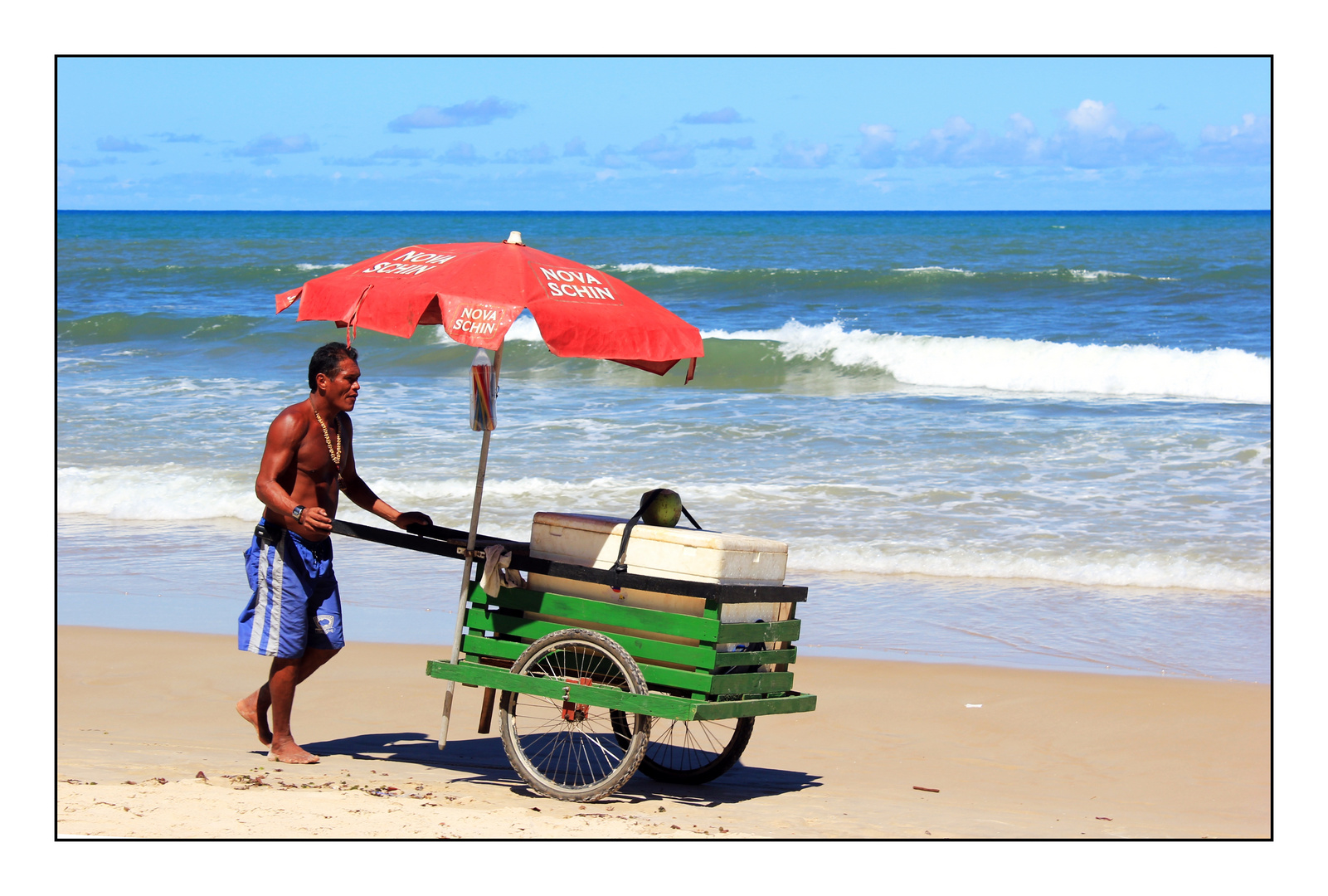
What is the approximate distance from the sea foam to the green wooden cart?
48.6 feet

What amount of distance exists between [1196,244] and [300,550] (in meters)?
45.4

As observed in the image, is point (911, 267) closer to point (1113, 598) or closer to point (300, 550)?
point (1113, 598)

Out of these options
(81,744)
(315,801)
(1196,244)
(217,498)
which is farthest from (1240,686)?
(1196,244)

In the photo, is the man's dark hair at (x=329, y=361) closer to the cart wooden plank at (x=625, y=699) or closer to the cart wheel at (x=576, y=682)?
the cart wooden plank at (x=625, y=699)

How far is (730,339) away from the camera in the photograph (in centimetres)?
2294

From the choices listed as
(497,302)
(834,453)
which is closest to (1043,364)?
(834,453)

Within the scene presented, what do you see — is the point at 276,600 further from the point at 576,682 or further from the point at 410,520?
the point at 576,682

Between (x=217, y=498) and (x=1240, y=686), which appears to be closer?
(x=1240, y=686)

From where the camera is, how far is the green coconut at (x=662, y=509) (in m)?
5.01

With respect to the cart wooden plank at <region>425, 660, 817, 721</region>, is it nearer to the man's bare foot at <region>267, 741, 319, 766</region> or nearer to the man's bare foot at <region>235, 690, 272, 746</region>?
the man's bare foot at <region>267, 741, 319, 766</region>

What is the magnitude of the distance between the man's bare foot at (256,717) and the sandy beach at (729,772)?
92 millimetres

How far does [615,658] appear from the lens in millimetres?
4730

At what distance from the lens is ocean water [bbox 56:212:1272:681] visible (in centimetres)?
839

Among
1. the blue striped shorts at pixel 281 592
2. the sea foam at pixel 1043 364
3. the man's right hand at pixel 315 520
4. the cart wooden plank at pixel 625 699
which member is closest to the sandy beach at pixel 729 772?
the cart wooden plank at pixel 625 699
